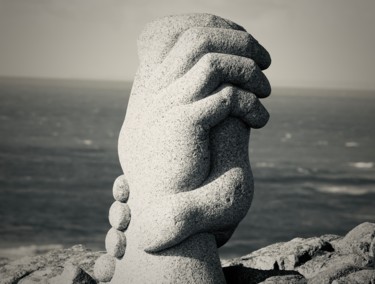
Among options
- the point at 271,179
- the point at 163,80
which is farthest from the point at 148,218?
the point at 271,179

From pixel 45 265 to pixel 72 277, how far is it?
1367 mm

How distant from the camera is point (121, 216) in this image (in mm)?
6211

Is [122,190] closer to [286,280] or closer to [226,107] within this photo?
[226,107]

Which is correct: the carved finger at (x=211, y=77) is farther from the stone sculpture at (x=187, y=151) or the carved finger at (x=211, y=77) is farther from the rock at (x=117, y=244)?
the rock at (x=117, y=244)

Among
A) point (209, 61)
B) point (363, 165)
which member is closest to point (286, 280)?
point (209, 61)

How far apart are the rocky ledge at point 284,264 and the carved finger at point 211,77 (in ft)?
5.74

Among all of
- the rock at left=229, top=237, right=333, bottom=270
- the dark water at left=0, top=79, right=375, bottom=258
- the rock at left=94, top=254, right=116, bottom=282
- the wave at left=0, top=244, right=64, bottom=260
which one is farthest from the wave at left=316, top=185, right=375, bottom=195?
the rock at left=94, top=254, right=116, bottom=282

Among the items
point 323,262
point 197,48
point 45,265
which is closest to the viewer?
point 197,48

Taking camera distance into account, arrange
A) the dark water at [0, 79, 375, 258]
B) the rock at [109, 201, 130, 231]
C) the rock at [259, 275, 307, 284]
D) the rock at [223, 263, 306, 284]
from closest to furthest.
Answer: the rock at [259, 275, 307, 284]
the rock at [109, 201, 130, 231]
the rock at [223, 263, 306, 284]
the dark water at [0, 79, 375, 258]

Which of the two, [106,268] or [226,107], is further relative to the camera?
[106,268]

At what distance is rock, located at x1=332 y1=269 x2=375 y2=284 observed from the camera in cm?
556

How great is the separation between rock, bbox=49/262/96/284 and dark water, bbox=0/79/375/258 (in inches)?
635

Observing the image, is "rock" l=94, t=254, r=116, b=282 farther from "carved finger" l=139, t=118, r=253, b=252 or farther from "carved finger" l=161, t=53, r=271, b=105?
"carved finger" l=161, t=53, r=271, b=105

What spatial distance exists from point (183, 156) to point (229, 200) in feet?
1.83
